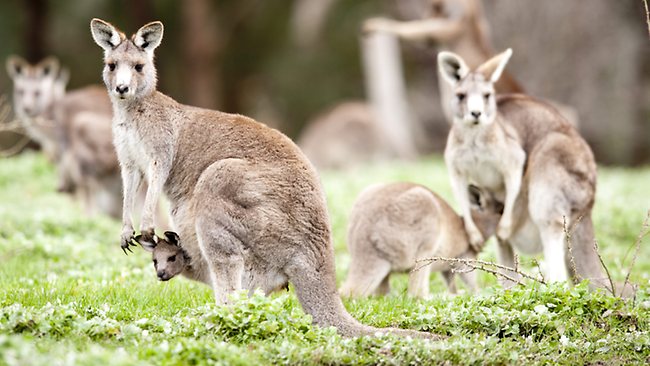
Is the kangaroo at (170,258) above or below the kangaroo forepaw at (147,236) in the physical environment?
below

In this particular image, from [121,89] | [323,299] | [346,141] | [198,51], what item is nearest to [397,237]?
[323,299]

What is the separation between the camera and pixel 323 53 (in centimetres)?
2948

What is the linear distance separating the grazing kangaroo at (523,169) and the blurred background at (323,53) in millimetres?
10607

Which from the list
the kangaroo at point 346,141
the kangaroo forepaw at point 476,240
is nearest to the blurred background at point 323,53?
the kangaroo at point 346,141

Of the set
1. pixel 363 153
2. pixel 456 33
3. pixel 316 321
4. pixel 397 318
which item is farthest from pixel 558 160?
pixel 363 153

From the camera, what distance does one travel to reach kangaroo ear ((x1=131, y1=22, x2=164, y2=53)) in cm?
767

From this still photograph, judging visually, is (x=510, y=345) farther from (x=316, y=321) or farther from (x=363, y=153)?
(x=363, y=153)

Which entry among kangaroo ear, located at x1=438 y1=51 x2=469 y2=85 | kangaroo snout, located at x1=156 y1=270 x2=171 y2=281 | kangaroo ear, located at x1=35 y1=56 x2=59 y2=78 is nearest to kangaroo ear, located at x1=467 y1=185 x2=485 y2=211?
kangaroo ear, located at x1=438 y1=51 x2=469 y2=85

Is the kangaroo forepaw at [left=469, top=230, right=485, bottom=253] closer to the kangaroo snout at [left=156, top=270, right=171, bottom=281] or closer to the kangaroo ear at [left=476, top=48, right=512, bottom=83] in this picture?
the kangaroo ear at [left=476, top=48, right=512, bottom=83]

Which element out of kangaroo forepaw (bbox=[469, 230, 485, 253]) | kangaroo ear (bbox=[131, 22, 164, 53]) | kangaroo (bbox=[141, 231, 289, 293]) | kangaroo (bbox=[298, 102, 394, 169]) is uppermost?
kangaroo ear (bbox=[131, 22, 164, 53])

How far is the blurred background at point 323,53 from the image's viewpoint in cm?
2150

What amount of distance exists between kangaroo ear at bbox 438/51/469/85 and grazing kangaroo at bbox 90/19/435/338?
2441mm

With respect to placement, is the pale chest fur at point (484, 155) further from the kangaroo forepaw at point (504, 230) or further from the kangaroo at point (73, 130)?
the kangaroo at point (73, 130)

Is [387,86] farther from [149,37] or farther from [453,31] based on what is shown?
[149,37]
